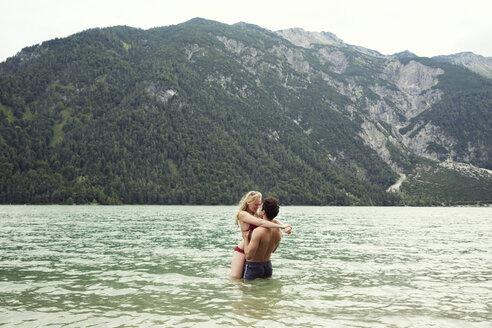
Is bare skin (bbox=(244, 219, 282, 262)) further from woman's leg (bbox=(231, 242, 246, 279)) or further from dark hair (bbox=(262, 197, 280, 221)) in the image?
dark hair (bbox=(262, 197, 280, 221))

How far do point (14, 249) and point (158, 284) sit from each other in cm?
1737

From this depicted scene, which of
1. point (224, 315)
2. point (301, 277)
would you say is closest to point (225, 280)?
point (301, 277)

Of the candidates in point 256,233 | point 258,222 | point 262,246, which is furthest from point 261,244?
point 258,222

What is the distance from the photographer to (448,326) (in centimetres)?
1084

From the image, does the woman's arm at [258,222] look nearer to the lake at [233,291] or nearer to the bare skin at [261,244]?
the bare skin at [261,244]

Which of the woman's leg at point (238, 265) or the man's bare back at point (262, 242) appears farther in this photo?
the woman's leg at point (238, 265)

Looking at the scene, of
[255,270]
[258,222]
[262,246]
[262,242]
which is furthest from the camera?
[255,270]

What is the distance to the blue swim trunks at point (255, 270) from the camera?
16.9 metres

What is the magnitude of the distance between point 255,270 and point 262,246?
5.06 feet

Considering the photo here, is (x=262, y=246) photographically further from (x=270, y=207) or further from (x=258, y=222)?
(x=270, y=207)

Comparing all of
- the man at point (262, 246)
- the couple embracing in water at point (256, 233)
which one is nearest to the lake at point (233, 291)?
the man at point (262, 246)

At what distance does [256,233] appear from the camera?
51.5 feet

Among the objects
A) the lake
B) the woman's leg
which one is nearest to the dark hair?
the woman's leg

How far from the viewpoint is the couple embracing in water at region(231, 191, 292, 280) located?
15.6 metres
